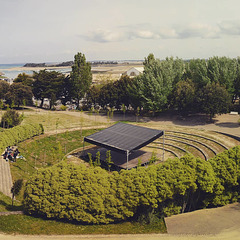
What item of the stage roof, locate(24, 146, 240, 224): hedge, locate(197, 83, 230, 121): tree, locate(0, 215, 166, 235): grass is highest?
locate(197, 83, 230, 121): tree

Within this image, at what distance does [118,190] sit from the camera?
20.5 meters

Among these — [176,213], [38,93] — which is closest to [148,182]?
[176,213]

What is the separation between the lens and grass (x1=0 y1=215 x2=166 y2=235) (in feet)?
62.9

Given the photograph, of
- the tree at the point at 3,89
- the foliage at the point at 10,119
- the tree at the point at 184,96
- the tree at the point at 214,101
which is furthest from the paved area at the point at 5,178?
the tree at the point at 214,101

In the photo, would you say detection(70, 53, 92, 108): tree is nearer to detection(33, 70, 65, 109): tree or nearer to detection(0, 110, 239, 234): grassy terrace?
detection(33, 70, 65, 109): tree

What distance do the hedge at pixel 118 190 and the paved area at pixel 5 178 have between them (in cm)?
659

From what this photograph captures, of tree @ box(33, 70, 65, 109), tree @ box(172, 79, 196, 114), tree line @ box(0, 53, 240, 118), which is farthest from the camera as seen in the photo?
tree @ box(33, 70, 65, 109)

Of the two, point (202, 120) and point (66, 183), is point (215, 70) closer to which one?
point (202, 120)

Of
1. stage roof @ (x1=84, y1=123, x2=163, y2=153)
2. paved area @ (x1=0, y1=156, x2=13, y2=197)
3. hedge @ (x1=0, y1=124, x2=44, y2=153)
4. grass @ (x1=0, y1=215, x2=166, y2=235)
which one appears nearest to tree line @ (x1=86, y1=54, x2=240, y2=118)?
stage roof @ (x1=84, y1=123, x2=163, y2=153)

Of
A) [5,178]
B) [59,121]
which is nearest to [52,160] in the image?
[5,178]

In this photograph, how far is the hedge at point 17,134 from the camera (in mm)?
34875

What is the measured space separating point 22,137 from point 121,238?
25.8 m

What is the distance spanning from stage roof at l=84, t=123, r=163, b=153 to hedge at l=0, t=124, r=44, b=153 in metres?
10.6

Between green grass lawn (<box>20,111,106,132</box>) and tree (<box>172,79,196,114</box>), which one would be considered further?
tree (<box>172,79,196,114</box>)
